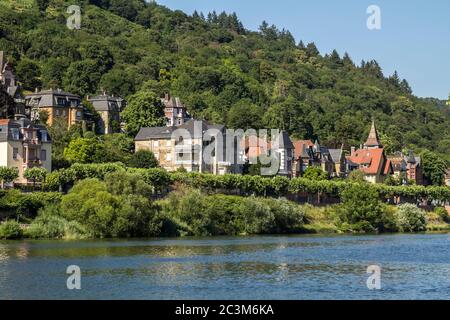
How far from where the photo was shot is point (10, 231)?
78.9 meters

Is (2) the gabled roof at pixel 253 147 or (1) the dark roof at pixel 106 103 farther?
(1) the dark roof at pixel 106 103

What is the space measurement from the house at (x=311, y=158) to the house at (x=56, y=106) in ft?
117

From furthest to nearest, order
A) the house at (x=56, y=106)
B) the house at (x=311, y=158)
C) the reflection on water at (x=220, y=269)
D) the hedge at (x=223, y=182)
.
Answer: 1. the house at (x=311, y=158)
2. the house at (x=56, y=106)
3. the hedge at (x=223, y=182)
4. the reflection on water at (x=220, y=269)

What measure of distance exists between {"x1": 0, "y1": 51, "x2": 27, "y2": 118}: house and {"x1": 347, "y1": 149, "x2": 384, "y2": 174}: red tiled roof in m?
59.7

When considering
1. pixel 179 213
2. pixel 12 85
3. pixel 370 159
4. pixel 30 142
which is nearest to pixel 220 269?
pixel 179 213

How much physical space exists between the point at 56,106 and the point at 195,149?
83.8ft

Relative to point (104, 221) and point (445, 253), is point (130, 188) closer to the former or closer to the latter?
point (104, 221)

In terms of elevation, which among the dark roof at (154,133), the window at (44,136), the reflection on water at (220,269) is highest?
the dark roof at (154,133)

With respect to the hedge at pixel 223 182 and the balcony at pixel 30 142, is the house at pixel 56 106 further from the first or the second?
the hedge at pixel 223 182

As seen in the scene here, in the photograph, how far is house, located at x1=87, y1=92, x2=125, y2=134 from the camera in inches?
5650

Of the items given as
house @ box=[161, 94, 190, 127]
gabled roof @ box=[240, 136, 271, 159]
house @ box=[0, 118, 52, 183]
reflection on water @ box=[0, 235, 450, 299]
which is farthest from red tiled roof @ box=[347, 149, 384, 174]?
reflection on water @ box=[0, 235, 450, 299]

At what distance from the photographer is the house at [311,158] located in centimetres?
13988

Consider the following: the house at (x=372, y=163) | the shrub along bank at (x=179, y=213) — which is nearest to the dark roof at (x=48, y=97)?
the shrub along bank at (x=179, y=213)
